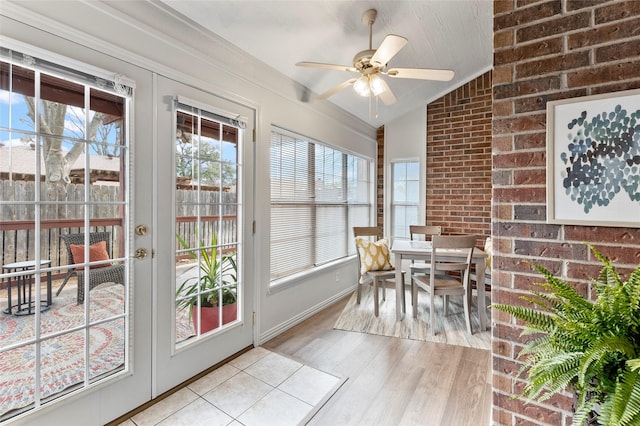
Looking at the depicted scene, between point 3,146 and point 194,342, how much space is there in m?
1.61

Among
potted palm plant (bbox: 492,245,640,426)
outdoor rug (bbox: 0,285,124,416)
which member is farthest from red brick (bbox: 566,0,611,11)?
outdoor rug (bbox: 0,285,124,416)

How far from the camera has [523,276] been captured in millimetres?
1407

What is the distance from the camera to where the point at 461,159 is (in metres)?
4.63

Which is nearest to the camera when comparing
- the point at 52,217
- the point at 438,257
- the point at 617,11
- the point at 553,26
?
the point at 617,11

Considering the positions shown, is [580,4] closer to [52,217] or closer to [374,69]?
[374,69]

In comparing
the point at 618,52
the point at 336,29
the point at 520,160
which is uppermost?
the point at 336,29

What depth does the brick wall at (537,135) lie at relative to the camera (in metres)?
1.23

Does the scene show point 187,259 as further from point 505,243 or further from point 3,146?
point 505,243

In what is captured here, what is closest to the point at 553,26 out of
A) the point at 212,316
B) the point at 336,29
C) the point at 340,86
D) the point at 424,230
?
the point at 340,86

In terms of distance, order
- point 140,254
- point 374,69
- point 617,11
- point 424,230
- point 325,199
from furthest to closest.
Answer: point 424,230 → point 325,199 → point 374,69 → point 140,254 → point 617,11

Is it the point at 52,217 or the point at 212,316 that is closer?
the point at 52,217

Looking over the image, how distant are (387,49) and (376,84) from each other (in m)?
0.45

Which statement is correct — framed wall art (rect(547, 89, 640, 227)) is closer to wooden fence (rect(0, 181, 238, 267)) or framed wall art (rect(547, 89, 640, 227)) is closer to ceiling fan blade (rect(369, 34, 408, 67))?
ceiling fan blade (rect(369, 34, 408, 67))

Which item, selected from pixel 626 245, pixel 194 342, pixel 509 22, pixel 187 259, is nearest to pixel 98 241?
pixel 187 259
